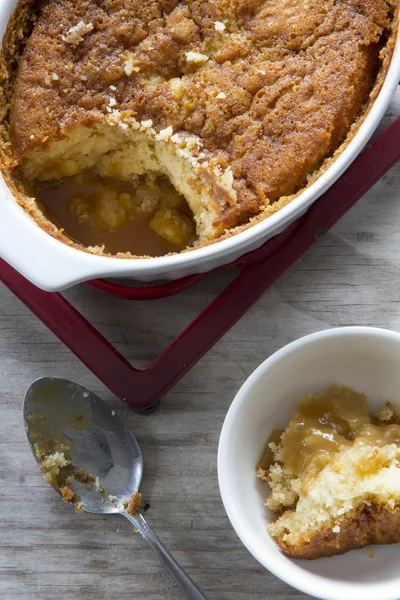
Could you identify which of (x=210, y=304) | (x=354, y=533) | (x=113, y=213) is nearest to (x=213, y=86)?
(x=113, y=213)

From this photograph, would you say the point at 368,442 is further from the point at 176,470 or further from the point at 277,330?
the point at 176,470

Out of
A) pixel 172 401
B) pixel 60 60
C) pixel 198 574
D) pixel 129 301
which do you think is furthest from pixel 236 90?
pixel 198 574

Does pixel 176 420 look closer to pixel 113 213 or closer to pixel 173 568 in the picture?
pixel 173 568

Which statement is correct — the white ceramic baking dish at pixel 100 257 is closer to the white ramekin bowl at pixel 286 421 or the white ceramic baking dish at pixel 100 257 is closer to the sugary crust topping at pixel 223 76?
the sugary crust topping at pixel 223 76

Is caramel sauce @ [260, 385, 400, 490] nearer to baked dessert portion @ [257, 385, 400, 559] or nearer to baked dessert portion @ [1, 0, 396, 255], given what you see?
baked dessert portion @ [257, 385, 400, 559]

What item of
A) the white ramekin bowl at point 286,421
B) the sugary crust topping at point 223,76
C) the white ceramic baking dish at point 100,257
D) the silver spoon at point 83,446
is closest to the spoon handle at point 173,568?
the silver spoon at point 83,446

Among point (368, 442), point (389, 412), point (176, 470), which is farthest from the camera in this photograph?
point (176, 470)

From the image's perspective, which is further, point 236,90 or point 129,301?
point 129,301
